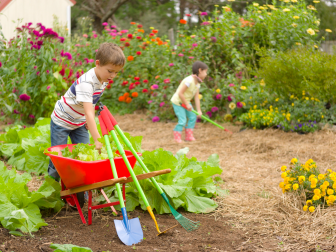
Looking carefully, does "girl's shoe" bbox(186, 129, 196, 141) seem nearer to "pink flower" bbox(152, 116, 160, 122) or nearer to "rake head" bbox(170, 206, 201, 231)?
"pink flower" bbox(152, 116, 160, 122)

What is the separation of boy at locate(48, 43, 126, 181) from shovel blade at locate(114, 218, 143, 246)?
1.75ft

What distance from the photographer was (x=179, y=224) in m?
2.34

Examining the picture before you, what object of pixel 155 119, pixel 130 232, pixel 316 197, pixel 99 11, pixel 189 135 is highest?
pixel 99 11

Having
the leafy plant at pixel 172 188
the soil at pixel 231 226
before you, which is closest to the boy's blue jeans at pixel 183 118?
the soil at pixel 231 226

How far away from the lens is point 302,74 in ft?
16.5

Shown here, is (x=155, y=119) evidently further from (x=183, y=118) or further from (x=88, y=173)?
(x=88, y=173)

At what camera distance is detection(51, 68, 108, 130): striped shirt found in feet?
7.47

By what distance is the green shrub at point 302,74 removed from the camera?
190 inches

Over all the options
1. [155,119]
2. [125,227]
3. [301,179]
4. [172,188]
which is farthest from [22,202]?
[155,119]

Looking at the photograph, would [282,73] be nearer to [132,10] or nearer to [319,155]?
[319,155]

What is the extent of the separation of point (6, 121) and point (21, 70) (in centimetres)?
98

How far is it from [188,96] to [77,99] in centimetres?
327

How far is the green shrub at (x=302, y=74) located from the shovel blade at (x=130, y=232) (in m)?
3.76

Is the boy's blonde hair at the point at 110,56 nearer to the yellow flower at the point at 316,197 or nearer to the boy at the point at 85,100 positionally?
the boy at the point at 85,100
